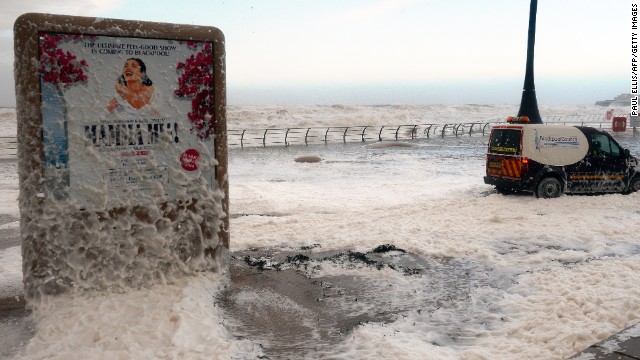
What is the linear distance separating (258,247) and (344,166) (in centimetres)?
1124

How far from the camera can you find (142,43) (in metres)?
5.49

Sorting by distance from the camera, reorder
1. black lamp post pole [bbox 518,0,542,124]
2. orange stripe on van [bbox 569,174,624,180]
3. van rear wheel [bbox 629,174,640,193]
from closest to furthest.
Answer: orange stripe on van [bbox 569,174,624,180]
van rear wheel [bbox 629,174,640,193]
black lamp post pole [bbox 518,0,542,124]

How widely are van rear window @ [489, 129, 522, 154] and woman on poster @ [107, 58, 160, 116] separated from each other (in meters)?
8.61

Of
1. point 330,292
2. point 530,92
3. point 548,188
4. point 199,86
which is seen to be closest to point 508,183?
point 548,188

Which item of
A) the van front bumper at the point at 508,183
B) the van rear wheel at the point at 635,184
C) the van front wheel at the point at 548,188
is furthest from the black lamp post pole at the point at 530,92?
the van front wheel at the point at 548,188

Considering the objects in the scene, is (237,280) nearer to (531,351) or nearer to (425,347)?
(425,347)

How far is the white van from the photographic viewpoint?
11.8 m

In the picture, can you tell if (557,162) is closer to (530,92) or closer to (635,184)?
(635,184)

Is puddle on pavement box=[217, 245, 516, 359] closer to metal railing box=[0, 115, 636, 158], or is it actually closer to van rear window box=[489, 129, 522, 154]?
van rear window box=[489, 129, 522, 154]

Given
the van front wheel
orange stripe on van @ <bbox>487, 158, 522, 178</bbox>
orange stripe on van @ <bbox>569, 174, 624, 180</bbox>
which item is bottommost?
→ the van front wheel

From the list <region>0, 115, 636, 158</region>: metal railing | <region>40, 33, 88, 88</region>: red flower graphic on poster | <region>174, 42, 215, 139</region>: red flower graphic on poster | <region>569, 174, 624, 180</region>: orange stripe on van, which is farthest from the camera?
<region>0, 115, 636, 158</region>: metal railing

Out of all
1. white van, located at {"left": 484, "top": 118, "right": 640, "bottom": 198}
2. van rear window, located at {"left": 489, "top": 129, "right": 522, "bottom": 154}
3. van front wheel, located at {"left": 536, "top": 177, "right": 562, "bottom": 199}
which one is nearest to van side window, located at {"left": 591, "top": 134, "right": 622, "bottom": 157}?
white van, located at {"left": 484, "top": 118, "right": 640, "bottom": 198}

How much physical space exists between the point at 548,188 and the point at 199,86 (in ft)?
28.3

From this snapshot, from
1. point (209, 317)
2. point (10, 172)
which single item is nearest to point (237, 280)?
point (209, 317)
